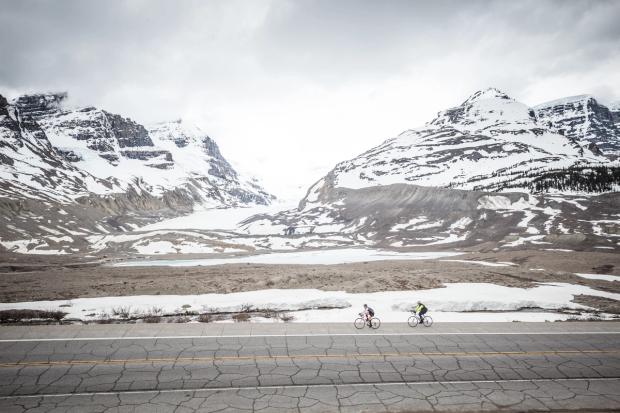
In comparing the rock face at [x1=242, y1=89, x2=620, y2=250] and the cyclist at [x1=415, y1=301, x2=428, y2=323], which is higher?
the rock face at [x1=242, y1=89, x2=620, y2=250]

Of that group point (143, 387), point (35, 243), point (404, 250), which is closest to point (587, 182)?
point (404, 250)

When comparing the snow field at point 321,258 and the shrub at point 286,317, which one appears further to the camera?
the snow field at point 321,258

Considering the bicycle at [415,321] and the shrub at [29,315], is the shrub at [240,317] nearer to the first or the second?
the bicycle at [415,321]

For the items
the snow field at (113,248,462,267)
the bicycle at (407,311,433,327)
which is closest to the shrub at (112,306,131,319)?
the bicycle at (407,311,433,327)

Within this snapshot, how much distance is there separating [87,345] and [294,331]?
10568mm

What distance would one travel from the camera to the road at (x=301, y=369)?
13086mm

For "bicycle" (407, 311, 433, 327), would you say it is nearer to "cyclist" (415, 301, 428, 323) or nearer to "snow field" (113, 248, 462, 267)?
"cyclist" (415, 301, 428, 323)

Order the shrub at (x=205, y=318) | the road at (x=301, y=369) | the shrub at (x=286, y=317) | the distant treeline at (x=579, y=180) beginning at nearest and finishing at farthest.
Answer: the road at (x=301, y=369), the shrub at (x=205, y=318), the shrub at (x=286, y=317), the distant treeline at (x=579, y=180)

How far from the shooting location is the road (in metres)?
13.1

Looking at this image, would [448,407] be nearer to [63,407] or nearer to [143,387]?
[143,387]

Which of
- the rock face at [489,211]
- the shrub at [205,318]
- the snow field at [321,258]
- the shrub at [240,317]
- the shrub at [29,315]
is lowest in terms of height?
the snow field at [321,258]

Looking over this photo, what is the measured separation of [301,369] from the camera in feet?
51.8

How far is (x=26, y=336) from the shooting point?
61.9ft

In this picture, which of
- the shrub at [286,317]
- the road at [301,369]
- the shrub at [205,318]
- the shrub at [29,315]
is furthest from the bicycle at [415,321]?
the shrub at [29,315]
